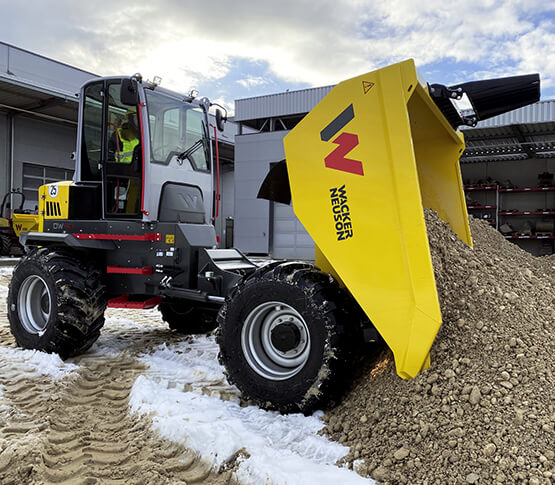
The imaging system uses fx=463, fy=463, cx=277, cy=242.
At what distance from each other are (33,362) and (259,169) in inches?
604

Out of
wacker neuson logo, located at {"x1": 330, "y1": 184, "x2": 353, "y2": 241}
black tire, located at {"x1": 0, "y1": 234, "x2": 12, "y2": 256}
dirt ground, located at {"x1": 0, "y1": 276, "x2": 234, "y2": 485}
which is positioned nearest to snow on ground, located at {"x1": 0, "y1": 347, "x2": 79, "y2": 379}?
dirt ground, located at {"x1": 0, "y1": 276, "x2": 234, "y2": 485}

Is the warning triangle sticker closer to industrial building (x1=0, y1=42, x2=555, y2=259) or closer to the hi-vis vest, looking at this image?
the hi-vis vest

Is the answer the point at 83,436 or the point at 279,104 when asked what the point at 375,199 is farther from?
the point at 279,104

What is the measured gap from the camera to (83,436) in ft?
9.26

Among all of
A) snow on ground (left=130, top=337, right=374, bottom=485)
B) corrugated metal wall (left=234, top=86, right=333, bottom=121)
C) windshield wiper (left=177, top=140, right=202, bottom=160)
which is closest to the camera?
snow on ground (left=130, top=337, right=374, bottom=485)

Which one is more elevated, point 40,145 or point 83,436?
point 40,145

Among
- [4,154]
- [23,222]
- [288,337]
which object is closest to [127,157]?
[288,337]

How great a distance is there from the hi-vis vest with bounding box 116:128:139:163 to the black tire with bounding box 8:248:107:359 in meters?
1.08

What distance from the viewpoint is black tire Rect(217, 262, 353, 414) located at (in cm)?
277

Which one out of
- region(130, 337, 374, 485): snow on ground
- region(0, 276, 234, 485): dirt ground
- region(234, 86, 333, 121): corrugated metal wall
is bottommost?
region(0, 276, 234, 485): dirt ground

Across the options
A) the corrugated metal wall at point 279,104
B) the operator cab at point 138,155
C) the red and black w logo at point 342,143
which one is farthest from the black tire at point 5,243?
the red and black w logo at point 342,143

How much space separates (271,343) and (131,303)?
6.89 feet

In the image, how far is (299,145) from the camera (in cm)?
305

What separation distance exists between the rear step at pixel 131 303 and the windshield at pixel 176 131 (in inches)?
56.0
